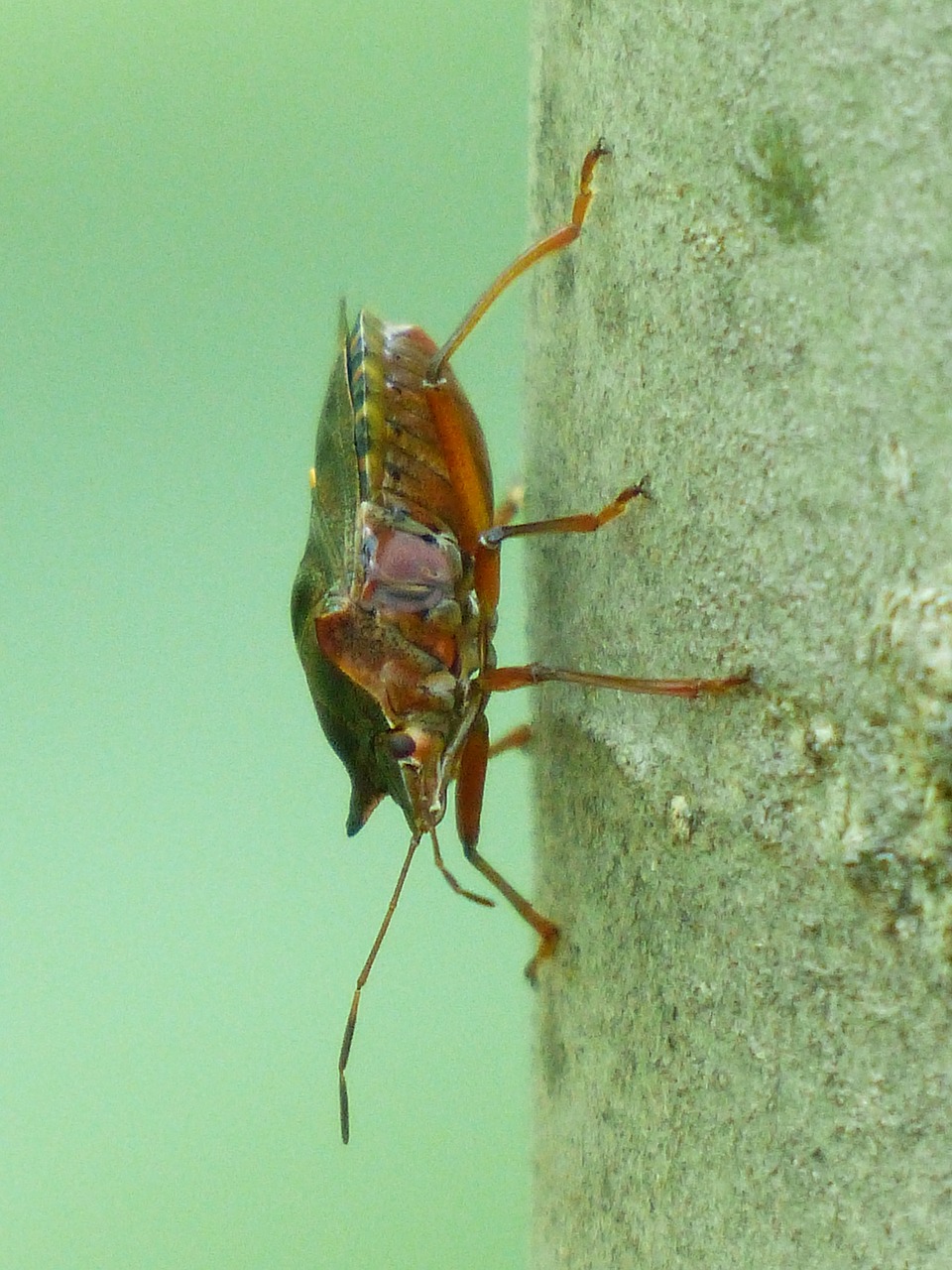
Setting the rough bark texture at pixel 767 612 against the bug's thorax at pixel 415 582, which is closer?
the rough bark texture at pixel 767 612

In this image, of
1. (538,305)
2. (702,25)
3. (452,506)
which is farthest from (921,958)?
(452,506)

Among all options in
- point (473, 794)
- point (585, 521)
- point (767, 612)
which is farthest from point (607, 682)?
point (473, 794)

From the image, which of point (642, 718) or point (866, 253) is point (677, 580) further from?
point (866, 253)

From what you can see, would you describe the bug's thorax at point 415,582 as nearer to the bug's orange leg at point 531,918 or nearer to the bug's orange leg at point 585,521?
the bug's orange leg at point 531,918

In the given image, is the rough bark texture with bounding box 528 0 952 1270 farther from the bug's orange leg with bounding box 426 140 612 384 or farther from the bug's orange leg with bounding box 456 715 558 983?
the bug's orange leg with bounding box 456 715 558 983

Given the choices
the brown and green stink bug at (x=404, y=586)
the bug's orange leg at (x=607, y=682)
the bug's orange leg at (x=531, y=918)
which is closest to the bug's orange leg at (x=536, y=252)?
the brown and green stink bug at (x=404, y=586)

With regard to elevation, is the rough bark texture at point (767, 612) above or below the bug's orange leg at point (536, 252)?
below
